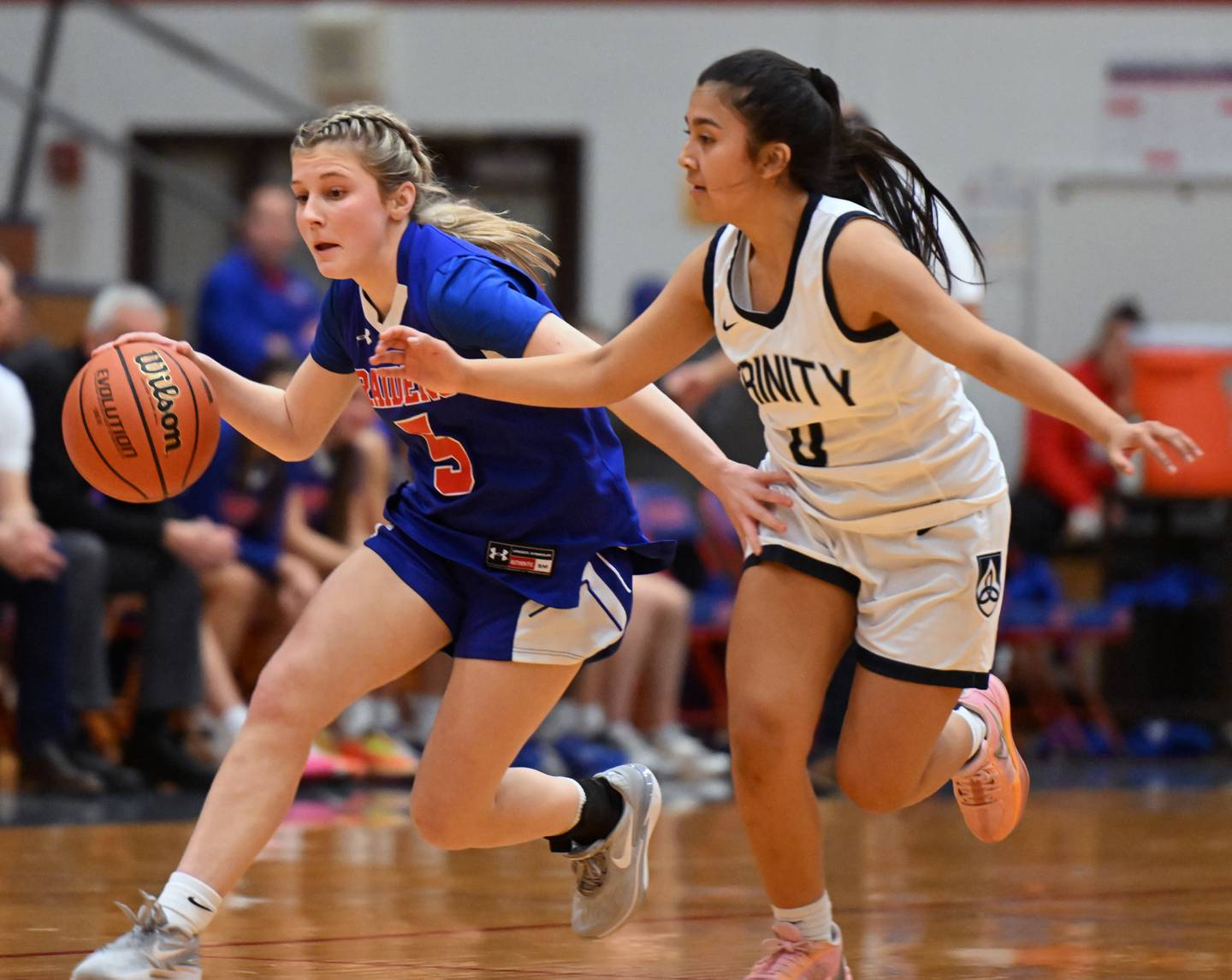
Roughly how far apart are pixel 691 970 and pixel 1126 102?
771cm

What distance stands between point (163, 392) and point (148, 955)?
1.01 metres

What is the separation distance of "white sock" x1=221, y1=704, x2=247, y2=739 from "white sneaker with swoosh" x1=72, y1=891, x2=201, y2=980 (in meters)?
3.37

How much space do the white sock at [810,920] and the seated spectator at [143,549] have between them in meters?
3.41

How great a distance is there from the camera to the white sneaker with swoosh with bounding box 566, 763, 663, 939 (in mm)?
3580

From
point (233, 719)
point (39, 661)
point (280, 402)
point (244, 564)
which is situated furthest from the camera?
point (244, 564)

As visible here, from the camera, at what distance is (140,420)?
339 centimetres

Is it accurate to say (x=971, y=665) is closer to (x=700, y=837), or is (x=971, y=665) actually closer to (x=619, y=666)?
(x=700, y=837)

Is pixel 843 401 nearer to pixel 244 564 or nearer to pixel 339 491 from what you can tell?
pixel 244 564

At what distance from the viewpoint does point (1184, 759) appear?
25.5 ft

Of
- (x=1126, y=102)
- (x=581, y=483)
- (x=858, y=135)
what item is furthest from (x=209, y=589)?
(x=1126, y=102)

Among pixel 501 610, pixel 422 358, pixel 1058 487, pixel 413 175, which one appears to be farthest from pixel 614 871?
pixel 1058 487

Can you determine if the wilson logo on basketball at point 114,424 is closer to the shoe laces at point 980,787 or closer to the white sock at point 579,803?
the white sock at point 579,803

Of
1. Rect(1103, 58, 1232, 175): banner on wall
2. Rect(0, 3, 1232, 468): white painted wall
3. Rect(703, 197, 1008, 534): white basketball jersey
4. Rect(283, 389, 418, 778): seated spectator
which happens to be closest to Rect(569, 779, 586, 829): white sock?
Rect(703, 197, 1008, 534): white basketball jersey

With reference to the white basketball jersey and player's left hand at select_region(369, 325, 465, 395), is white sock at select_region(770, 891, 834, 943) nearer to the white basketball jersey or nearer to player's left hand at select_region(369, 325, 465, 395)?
the white basketball jersey
